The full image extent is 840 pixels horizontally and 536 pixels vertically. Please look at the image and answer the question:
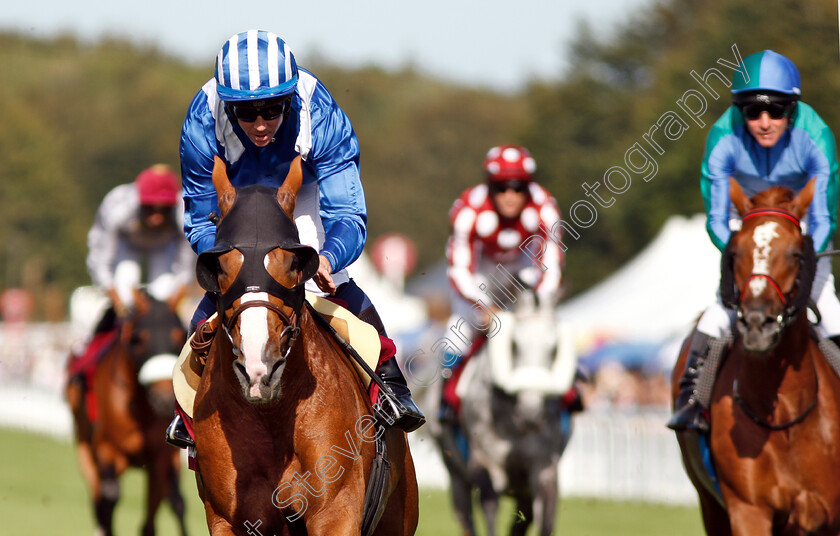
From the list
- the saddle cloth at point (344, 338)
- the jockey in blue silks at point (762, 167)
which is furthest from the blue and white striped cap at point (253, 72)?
the jockey in blue silks at point (762, 167)

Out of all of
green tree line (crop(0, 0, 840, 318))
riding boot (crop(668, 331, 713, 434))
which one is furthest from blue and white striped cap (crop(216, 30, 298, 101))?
green tree line (crop(0, 0, 840, 318))

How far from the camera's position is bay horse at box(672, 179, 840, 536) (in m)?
5.80

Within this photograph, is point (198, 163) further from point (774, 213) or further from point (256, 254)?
point (774, 213)

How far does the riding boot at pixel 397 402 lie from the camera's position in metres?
5.30

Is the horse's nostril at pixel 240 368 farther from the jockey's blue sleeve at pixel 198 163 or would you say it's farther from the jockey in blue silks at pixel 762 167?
the jockey in blue silks at pixel 762 167

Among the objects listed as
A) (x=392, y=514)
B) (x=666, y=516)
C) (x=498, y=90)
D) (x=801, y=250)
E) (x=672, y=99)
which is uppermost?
(x=498, y=90)

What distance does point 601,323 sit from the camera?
2498 centimetres

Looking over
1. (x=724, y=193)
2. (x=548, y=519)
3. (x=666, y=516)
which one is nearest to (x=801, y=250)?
(x=724, y=193)

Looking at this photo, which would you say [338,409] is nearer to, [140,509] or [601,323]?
[140,509]

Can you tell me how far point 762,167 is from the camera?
696 centimetres

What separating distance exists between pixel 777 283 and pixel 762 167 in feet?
4.45

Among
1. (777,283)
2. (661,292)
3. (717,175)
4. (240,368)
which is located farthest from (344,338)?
(661,292)

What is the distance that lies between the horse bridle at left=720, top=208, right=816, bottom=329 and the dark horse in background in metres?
5.03

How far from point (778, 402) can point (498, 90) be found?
85609 mm
